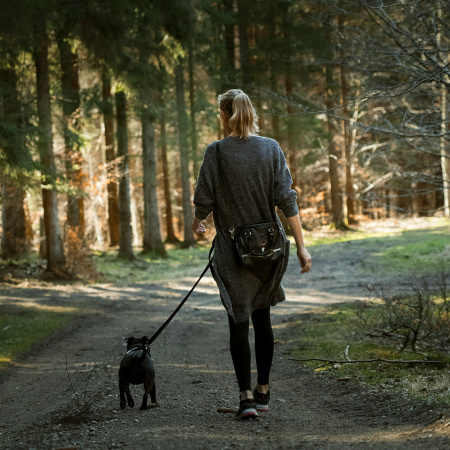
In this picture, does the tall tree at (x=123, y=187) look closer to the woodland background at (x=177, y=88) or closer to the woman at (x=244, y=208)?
the woodland background at (x=177, y=88)

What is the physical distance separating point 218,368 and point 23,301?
6.05 m

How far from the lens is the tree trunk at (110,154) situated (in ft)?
60.0

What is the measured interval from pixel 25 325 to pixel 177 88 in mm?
17749

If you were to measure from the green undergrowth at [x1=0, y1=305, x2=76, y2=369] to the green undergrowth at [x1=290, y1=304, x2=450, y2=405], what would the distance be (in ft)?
12.2

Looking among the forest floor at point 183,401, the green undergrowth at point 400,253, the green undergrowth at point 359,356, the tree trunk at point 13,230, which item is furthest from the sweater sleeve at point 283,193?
the tree trunk at point 13,230

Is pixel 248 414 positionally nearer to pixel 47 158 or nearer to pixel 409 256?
pixel 47 158

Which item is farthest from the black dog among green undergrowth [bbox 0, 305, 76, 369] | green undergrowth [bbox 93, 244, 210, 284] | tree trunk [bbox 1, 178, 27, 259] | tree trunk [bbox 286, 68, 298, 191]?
tree trunk [bbox 286, 68, 298, 191]

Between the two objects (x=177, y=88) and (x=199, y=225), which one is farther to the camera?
(x=177, y=88)

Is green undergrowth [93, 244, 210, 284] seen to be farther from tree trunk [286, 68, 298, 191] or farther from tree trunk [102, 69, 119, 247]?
tree trunk [286, 68, 298, 191]

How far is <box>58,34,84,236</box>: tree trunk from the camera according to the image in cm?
1525

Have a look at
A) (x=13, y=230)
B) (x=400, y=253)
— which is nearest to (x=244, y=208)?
(x=400, y=253)

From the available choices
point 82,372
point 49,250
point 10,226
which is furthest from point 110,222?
point 82,372

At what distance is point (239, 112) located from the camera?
3.86 meters

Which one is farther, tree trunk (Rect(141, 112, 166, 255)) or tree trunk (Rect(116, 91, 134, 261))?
tree trunk (Rect(141, 112, 166, 255))
